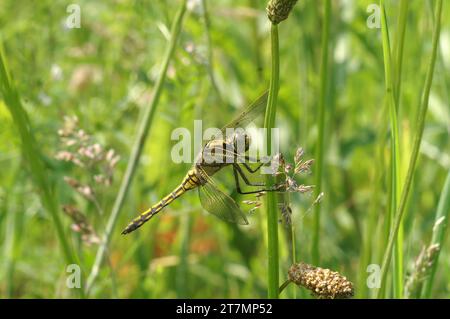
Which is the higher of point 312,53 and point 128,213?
point 312,53

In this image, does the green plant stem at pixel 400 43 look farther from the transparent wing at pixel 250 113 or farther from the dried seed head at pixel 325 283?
the dried seed head at pixel 325 283

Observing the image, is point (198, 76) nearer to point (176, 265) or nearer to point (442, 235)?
point (176, 265)

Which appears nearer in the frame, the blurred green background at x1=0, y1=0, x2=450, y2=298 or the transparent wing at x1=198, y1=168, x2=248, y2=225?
the transparent wing at x1=198, y1=168, x2=248, y2=225

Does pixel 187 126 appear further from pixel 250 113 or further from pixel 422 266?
pixel 422 266

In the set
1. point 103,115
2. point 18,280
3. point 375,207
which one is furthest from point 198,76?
point 18,280

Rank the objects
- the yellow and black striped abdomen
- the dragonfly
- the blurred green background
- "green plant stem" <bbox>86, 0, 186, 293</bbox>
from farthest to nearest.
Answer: the blurred green background → "green plant stem" <bbox>86, 0, 186, 293</bbox> → the yellow and black striped abdomen → the dragonfly

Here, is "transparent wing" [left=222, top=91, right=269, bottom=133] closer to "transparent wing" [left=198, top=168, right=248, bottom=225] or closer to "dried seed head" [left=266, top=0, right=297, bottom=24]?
"transparent wing" [left=198, top=168, right=248, bottom=225]

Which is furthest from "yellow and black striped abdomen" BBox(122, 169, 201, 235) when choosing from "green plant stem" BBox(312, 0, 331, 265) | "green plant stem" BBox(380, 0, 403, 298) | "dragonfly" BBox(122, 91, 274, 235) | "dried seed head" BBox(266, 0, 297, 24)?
"dried seed head" BBox(266, 0, 297, 24)
